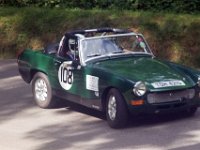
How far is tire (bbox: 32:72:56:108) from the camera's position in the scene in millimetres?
11266

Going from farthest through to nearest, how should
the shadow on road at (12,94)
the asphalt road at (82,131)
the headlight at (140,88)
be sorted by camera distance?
the shadow on road at (12,94) → the headlight at (140,88) → the asphalt road at (82,131)

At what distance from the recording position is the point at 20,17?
59.6 ft

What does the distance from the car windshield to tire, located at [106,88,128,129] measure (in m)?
1.06

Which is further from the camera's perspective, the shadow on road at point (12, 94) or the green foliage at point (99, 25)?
the green foliage at point (99, 25)

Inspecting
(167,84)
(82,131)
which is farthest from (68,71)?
(167,84)

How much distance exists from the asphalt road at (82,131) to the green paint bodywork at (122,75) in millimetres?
383

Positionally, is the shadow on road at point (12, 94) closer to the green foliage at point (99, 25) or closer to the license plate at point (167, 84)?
the green foliage at point (99, 25)

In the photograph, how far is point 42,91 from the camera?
11453 mm

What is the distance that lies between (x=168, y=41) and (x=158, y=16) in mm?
923

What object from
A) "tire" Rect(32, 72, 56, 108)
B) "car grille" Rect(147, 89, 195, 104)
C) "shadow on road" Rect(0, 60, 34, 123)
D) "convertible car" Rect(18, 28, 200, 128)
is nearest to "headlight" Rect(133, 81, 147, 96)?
"convertible car" Rect(18, 28, 200, 128)

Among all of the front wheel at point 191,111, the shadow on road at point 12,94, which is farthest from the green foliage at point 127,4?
the front wheel at point 191,111

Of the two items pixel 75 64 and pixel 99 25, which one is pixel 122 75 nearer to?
pixel 75 64

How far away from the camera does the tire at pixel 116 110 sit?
31.1ft

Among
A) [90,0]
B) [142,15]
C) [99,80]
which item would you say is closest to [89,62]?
[99,80]
